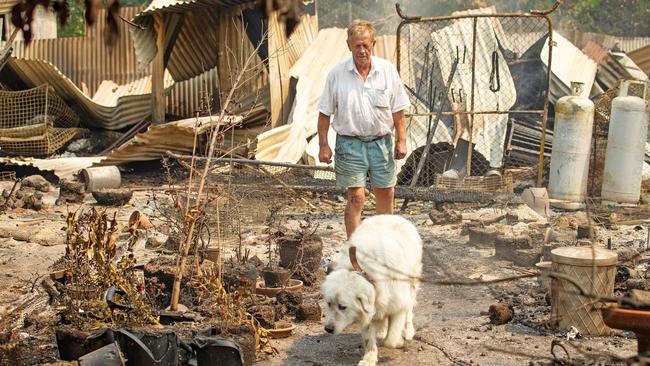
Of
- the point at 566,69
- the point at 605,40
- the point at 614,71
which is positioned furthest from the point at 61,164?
the point at 605,40

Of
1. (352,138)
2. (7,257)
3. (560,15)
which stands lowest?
(7,257)

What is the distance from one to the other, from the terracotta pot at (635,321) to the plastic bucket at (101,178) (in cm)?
1095

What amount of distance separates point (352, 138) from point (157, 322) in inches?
113

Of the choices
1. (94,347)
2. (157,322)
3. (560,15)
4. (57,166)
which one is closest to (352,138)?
(157,322)

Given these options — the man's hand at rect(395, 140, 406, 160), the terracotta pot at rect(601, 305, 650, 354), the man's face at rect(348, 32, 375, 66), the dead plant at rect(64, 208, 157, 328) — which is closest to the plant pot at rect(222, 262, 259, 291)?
the dead plant at rect(64, 208, 157, 328)

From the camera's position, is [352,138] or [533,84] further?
[533,84]

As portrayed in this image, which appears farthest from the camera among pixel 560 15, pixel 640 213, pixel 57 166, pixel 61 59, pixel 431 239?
pixel 560 15

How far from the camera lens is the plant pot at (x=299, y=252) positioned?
8.92 m

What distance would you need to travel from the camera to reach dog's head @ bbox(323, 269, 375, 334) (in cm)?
620

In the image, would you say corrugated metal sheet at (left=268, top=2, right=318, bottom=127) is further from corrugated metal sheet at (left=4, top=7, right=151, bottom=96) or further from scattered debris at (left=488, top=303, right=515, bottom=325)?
scattered debris at (left=488, top=303, right=515, bottom=325)

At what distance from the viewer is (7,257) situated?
10.0 m

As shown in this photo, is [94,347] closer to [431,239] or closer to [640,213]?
[431,239]

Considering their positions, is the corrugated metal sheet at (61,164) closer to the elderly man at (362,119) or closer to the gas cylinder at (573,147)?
the gas cylinder at (573,147)

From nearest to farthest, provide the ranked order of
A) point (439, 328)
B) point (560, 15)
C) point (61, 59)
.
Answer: point (439, 328), point (61, 59), point (560, 15)
